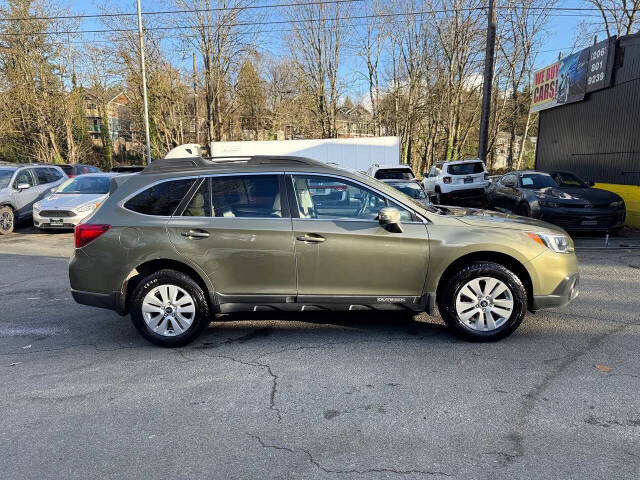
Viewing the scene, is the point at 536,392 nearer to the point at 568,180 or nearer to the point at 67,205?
the point at 568,180

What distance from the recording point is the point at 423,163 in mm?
39062

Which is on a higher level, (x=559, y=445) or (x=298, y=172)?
(x=298, y=172)

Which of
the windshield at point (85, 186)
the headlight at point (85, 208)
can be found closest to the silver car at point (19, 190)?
the windshield at point (85, 186)

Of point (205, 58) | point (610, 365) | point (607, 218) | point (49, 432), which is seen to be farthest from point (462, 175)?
point (205, 58)

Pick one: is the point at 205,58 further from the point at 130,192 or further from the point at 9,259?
the point at 130,192

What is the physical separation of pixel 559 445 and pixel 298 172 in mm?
2976

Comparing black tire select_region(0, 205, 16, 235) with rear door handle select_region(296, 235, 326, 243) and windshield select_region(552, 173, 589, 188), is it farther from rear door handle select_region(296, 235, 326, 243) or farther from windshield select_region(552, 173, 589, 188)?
windshield select_region(552, 173, 589, 188)

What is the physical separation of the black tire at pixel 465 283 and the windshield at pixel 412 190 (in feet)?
19.8

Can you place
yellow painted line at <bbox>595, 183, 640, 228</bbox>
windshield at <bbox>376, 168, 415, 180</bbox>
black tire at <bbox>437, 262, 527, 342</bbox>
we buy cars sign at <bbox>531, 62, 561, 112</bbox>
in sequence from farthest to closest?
we buy cars sign at <bbox>531, 62, 561, 112</bbox> → windshield at <bbox>376, 168, 415, 180</bbox> → yellow painted line at <bbox>595, 183, 640, 228</bbox> → black tire at <bbox>437, 262, 527, 342</bbox>

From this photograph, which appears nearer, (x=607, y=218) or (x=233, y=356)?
(x=233, y=356)

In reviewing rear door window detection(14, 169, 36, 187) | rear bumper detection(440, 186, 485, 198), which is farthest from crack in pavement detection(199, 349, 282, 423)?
rear bumper detection(440, 186, 485, 198)

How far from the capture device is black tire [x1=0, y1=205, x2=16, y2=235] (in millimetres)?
11367

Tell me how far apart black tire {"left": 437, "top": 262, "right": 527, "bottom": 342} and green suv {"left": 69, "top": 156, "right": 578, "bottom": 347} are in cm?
1

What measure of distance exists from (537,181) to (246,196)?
927 centimetres
